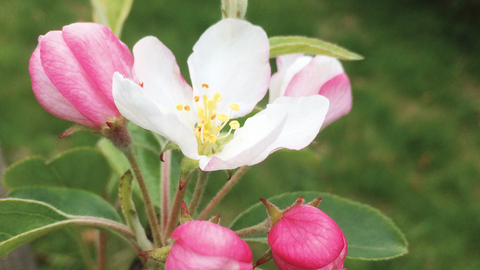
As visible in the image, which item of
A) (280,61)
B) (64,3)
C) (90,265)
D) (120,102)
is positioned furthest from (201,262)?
(64,3)

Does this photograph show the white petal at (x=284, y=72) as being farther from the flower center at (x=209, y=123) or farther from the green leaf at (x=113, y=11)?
the green leaf at (x=113, y=11)

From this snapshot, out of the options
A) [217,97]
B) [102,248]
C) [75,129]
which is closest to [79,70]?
[75,129]

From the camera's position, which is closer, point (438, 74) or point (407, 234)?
point (407, 234)

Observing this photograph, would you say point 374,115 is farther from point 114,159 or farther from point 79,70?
point 79,70

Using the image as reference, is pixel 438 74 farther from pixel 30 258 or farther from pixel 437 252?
pixel 30 258

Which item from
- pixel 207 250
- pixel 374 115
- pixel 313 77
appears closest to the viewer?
pixel 207 250

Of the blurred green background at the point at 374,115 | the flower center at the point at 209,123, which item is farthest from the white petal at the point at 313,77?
the blurred green background at the point at 374,115
